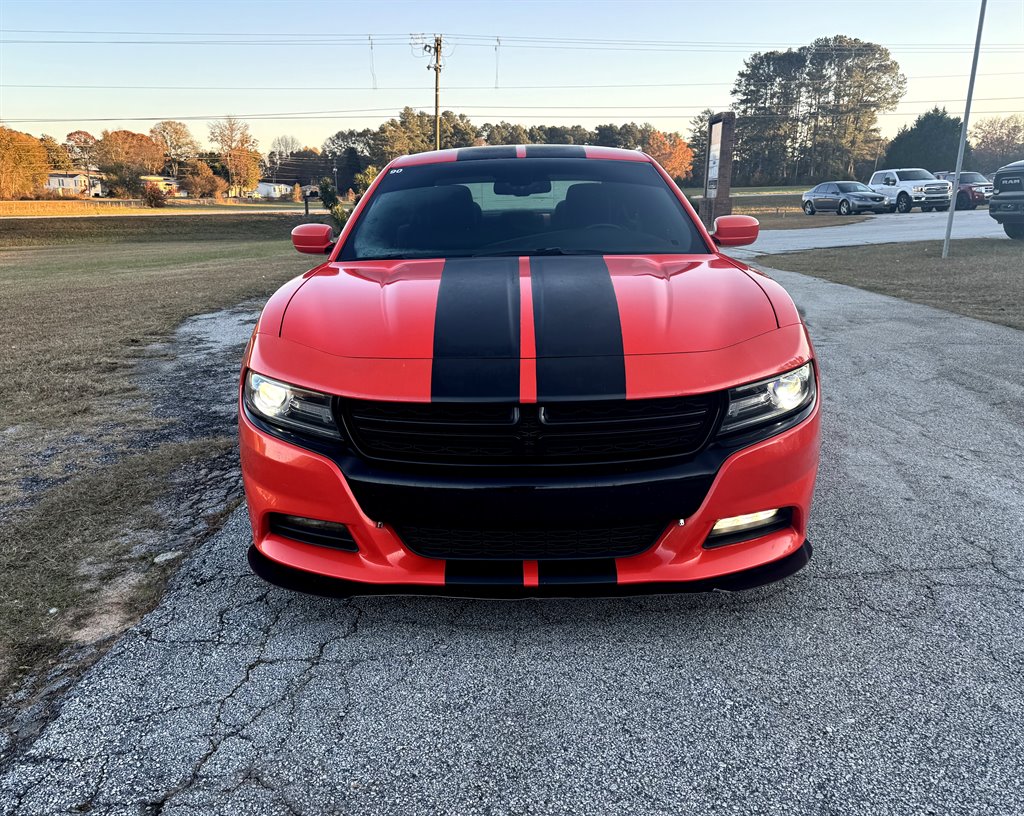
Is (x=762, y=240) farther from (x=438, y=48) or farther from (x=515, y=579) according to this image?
(x=438, y=48)

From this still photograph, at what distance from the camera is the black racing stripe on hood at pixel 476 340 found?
6.63 ft

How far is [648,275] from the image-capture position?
2635mm

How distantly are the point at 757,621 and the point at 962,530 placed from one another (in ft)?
4.07

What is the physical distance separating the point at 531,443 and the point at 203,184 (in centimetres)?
9649

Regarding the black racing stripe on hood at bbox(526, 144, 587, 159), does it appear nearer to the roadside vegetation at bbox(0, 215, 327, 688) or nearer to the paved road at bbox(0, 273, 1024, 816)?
the paved road at bbox(0, 273, 1024, 816)

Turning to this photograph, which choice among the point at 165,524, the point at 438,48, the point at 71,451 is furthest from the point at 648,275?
the point at 438,48

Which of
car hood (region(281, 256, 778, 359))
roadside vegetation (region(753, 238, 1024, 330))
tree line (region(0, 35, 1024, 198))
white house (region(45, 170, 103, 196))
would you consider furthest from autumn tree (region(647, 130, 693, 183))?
car hood (region(281, 256, 778, 359))

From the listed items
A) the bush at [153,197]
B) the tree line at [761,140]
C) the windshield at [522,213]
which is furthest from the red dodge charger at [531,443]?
the bush at [153,197]

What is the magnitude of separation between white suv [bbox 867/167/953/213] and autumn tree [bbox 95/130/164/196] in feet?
250

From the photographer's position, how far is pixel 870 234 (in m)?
19.8

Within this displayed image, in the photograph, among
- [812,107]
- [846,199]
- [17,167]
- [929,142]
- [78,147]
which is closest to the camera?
[846,199]

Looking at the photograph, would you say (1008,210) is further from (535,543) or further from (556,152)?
(535,543)

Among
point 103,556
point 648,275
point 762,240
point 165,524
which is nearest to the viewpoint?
point 648,275

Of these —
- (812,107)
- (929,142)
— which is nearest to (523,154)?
(929,142)
